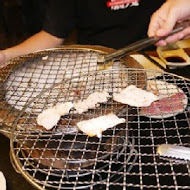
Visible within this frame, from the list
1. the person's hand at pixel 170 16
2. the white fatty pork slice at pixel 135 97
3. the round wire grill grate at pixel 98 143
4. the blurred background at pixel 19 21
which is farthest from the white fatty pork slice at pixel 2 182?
the blurred background at pixel 19 21

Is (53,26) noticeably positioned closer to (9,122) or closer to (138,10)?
(138,10)

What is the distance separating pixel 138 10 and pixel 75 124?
1519 mm

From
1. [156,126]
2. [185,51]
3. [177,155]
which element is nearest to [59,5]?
[185,51]

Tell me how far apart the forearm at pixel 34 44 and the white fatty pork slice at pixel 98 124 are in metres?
0.93

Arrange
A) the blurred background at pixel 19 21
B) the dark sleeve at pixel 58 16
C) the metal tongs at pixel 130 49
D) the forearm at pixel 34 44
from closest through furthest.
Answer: the metal tongs at pixel 130 49 → the forearm at pixel 34 44 → the dark sleeve at pixel 58 16 → the blurred background at pixel 19 21

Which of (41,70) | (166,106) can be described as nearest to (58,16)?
(41,70)

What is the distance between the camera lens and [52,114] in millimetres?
1135

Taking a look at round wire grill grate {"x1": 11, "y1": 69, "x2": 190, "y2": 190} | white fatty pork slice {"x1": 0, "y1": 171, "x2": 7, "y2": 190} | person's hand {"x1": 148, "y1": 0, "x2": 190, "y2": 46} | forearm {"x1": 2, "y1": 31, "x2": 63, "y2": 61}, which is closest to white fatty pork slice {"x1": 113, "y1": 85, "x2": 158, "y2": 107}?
round wire grill grate {"x1": 11, "y1": 69, "x2": 190, "y2": 190}

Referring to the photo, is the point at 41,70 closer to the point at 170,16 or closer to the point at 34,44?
the point at 34,44

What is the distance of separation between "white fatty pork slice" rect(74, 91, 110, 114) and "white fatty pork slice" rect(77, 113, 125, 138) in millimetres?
87

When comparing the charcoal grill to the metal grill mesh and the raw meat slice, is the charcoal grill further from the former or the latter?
the raw meat slice

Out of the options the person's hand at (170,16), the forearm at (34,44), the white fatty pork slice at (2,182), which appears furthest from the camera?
the forearm at (34,44)

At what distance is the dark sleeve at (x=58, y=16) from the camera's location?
230cm

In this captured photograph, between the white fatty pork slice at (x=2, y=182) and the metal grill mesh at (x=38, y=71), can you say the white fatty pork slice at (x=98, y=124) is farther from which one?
the white fatty pork slice at (x=2, y=182)
